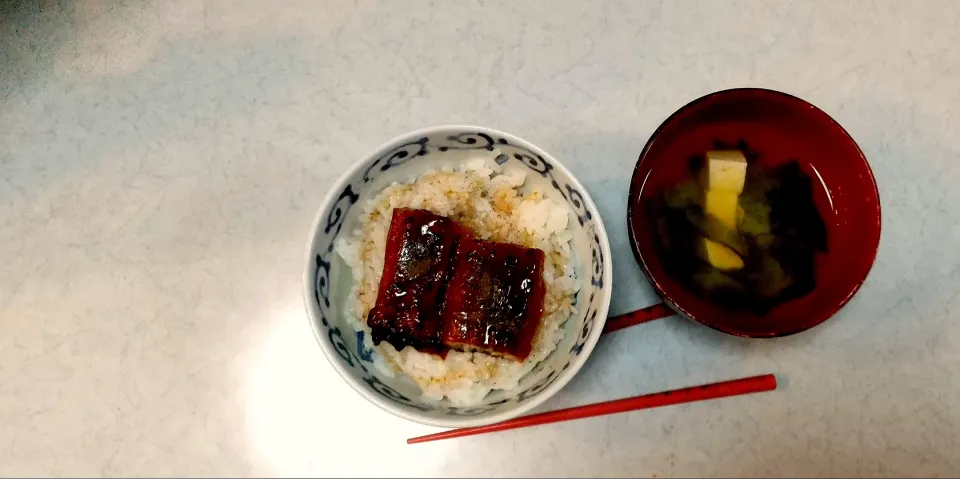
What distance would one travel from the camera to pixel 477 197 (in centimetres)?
156

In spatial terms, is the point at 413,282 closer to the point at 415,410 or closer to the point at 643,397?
the point at 415,410

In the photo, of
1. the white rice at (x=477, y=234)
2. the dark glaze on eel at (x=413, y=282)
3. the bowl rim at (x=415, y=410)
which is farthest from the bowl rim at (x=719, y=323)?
the dark glaze on eel at (x=413, y=282)

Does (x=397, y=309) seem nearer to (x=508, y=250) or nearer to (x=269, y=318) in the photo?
(x=508, y=250)

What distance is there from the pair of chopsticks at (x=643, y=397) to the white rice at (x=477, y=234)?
0.19 meters

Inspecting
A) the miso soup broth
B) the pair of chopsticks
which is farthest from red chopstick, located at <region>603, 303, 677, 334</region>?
the miso soup broth

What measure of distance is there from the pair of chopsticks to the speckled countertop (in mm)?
43

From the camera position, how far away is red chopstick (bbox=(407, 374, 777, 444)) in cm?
158

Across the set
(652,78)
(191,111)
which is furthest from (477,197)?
(191,111)

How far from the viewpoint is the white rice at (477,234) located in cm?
149

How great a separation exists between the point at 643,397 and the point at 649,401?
19mm

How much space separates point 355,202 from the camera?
1.52 m

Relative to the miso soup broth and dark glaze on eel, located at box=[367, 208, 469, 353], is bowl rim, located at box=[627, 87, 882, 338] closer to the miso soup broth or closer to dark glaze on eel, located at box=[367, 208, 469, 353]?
the miso soup broth

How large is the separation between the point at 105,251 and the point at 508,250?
46.3 inches

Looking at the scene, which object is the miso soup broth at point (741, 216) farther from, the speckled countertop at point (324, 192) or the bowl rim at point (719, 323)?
the speckled countertop at point (324, 192)
